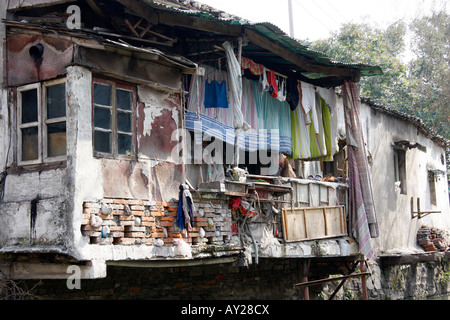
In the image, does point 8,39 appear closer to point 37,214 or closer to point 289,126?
point 37,214

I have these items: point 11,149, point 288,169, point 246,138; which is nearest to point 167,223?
point 11,149

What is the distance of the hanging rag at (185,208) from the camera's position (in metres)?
8.64

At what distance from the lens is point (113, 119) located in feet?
27.3

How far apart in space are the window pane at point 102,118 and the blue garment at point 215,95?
236 centimetres

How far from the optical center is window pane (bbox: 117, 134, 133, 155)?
8.41m

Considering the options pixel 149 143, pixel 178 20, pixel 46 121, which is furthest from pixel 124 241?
pixel 178 20

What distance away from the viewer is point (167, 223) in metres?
8.68

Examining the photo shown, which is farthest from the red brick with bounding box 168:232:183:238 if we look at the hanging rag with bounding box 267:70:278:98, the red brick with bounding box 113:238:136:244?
the hanging rag with bounding box 267:70:278:98

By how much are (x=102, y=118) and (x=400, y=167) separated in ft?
39.6

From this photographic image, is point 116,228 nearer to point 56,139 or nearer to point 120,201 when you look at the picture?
point 120,201

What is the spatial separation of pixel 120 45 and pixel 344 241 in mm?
6373

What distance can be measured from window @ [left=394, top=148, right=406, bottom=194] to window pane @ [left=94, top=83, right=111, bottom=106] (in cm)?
1162

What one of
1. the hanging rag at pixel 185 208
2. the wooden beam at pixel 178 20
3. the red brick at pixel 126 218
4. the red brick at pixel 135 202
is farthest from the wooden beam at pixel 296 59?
the red brick at pixel 126 218
